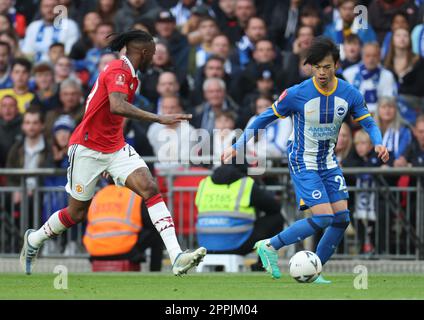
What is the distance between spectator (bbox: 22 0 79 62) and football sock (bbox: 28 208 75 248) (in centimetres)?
869

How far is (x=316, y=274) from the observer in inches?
459

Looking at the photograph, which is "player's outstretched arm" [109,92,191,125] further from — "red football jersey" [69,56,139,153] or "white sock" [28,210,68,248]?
"white sock" [28,210,68,248]

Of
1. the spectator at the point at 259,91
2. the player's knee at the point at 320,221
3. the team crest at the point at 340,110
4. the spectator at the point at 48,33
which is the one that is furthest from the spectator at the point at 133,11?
the player's knee at the point at 320,221

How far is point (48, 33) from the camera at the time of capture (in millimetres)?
21359

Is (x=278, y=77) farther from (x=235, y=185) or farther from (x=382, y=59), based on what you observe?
(x=235, y=185)

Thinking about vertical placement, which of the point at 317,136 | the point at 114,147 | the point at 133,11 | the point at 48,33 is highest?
the point at 133,11

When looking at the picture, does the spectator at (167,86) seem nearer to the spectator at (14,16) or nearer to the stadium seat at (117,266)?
the stadium seat at (117,266)

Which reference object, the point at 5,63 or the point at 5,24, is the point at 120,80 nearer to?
the point at 5,63

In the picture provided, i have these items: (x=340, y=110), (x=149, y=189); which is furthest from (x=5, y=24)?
(x=340, y=110)

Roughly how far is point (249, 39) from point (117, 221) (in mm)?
5820

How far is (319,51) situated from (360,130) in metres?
5.23

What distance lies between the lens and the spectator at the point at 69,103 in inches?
746

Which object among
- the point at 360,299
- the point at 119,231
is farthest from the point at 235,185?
the point at 360,299

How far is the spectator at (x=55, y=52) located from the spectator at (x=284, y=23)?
142 inches
